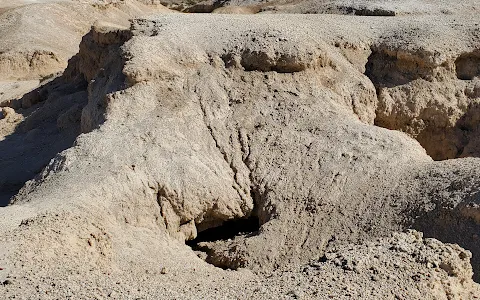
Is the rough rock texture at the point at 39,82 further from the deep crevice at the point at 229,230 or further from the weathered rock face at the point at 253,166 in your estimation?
the deep crevice at the point at 229,230

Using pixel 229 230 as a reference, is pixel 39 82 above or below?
below

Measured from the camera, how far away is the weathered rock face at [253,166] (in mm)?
8500

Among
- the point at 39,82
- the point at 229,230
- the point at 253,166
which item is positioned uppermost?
the point at 253,166

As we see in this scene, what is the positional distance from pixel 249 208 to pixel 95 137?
2.97 m

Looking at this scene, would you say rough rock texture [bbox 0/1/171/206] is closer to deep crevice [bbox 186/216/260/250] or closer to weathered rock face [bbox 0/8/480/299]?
weathered rock face [bbox 0/8/480/299]

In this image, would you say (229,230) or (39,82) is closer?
(229,230)

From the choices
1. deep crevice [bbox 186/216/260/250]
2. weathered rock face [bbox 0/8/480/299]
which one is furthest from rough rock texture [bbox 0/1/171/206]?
deep crevice [bbox 186/216/260/250]

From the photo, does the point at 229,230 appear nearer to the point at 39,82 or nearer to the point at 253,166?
the point at 253,166

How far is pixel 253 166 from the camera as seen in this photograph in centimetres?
1142

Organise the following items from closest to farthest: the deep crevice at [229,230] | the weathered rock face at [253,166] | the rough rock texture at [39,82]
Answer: the weathered rock face at [253,166] → the deep crevice at [229,230] → the rough rock texture at [39,82]

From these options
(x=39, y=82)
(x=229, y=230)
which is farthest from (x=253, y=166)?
(x=39, y=82)

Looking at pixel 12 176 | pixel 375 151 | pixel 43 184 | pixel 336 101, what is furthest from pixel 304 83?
pixel 12 176

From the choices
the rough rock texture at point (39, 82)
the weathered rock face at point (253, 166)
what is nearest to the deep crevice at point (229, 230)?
the weathered rock face at point (253, 166)

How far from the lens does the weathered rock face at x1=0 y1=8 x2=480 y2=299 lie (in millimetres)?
8500
